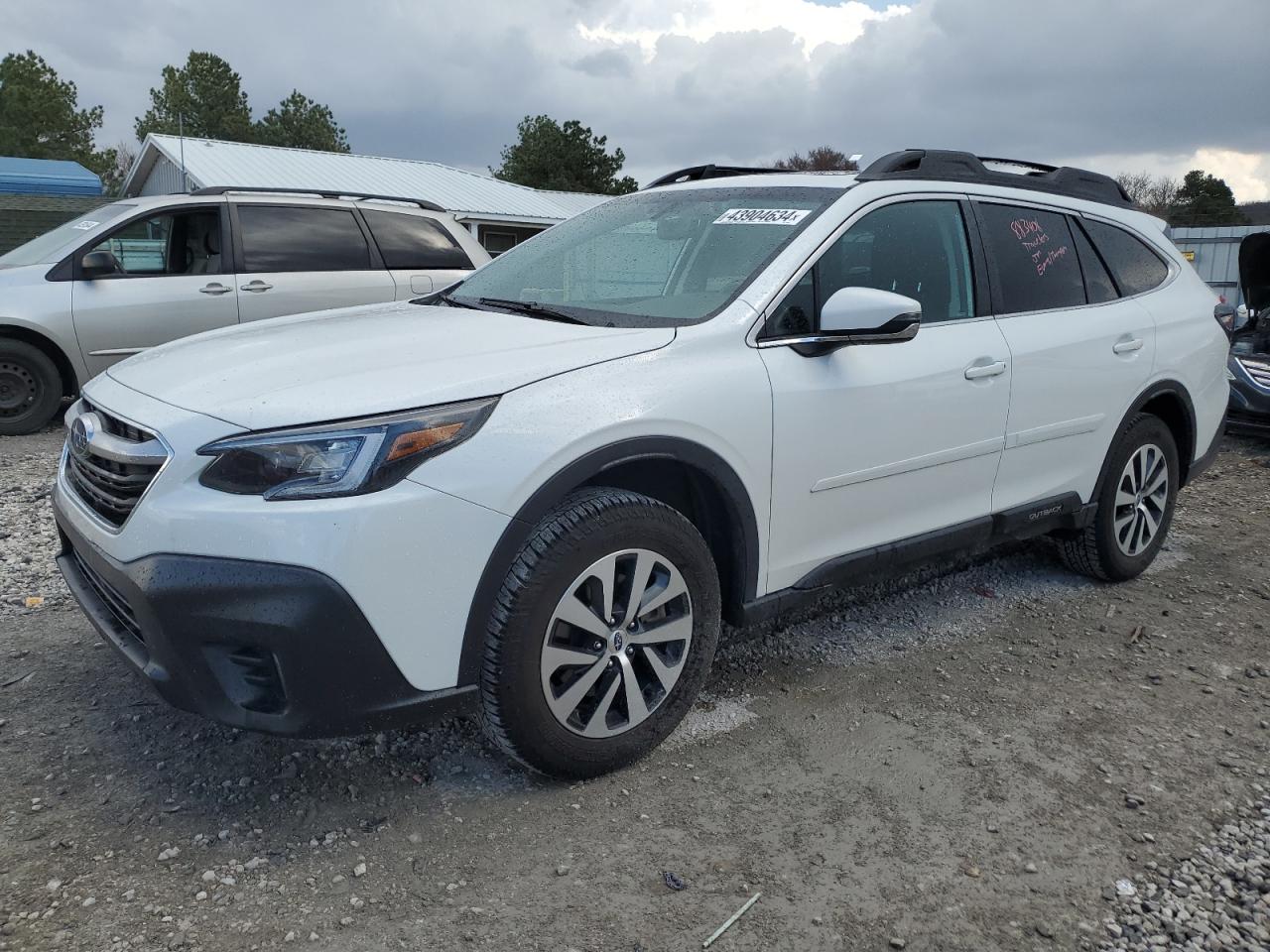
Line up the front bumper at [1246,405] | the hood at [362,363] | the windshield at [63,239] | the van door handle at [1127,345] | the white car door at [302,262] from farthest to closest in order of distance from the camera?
the front bumper at [1246,405], the white car door at [302,262], the windshield at [63,239], the van door handle at [1127,345], the hood at [362,363]

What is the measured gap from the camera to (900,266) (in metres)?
3.54

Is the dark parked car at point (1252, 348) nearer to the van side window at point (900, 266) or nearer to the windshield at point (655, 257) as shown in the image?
the van side window at point (900, 266)

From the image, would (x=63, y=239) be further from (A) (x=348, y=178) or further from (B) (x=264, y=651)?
(A) (x=348, y=178)

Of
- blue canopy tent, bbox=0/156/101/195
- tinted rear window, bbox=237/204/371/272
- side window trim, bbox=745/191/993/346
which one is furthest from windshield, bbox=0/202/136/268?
blue canopy tent, bbox=0/156/101/195

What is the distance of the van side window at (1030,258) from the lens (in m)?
3.83

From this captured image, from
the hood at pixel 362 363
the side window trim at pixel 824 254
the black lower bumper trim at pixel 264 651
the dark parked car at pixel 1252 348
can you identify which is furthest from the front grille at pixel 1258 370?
the black lower bumper trim at pixel 264 651

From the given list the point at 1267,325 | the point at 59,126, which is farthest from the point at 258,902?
the point at 59,126

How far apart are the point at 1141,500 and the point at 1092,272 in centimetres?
108

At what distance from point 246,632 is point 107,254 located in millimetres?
6037

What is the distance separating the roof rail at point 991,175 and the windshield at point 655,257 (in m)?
0.33

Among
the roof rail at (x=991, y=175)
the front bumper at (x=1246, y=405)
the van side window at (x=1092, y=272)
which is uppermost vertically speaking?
the roof rail at (x=991, y=175)

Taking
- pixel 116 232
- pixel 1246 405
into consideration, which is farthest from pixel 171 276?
pixel 1246 405

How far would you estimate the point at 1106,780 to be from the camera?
117 inches

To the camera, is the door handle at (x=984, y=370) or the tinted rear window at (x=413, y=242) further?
the tinted rear window at (x=413, y=242)
